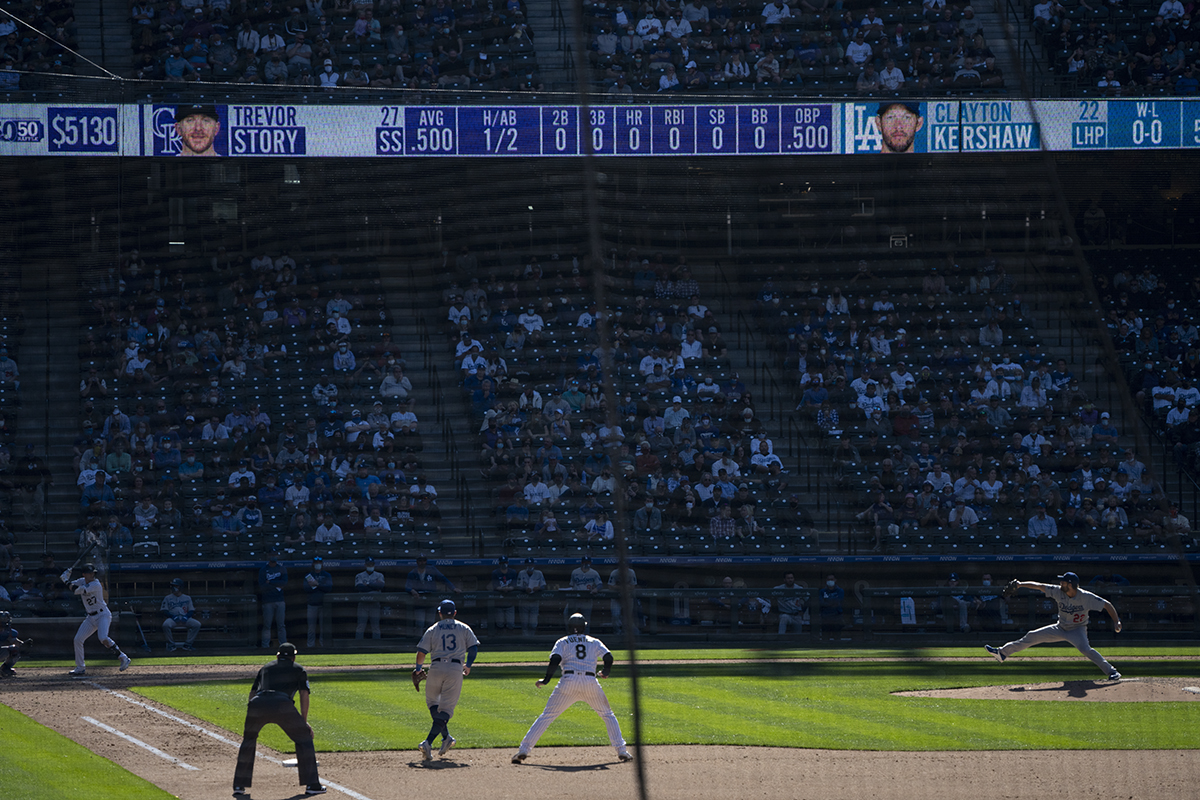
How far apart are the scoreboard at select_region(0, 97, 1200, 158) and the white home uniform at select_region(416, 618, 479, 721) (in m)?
12.5

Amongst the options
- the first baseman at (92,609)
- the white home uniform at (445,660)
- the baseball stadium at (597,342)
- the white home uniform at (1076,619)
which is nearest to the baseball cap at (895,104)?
the baseball stadium at (597,342)

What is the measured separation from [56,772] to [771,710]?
700 centimetres

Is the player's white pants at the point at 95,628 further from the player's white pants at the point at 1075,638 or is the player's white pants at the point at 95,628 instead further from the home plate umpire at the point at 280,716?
the player's white pants at the point at 1075,638

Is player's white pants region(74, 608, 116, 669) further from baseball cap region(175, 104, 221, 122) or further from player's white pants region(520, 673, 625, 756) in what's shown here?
baseball cap region(175, 104, 221, 122)

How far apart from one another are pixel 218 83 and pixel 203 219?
3.24m

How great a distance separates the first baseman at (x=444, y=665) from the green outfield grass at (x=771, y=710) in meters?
0.79

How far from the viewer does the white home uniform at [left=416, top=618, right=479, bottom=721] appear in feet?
38.3

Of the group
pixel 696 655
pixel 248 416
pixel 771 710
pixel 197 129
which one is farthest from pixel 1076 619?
Result: pixel 197 129

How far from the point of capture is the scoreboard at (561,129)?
72.8ft

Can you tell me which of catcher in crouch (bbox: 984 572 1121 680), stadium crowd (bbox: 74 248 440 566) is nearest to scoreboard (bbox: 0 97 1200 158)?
stadium crowd (bbox: 74 248 440 566)

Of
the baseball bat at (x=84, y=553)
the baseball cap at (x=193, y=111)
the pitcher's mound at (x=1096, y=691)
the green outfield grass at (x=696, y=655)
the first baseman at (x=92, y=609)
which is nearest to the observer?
the pitcher's mound at (x=1096, y=691)

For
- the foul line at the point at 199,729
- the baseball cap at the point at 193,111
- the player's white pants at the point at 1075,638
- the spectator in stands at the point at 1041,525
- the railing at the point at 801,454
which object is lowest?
the foul line at the point at 199,729

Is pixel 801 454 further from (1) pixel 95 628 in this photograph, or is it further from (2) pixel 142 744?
(2) pixel 142 744

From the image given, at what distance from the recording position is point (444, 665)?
1166 centimetres
